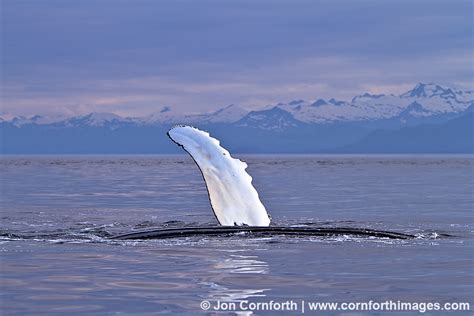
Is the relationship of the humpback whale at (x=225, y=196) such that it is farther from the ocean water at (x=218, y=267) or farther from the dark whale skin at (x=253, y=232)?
the ocean water at (x=218, y=267)

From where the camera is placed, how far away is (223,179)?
1578 centimetres

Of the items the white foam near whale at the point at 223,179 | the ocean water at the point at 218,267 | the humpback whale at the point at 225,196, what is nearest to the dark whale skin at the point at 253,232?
the humpback whale at the point at 225,196

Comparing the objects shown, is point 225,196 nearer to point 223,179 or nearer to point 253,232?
point 223,179

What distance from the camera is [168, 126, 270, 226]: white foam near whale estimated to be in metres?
15.8

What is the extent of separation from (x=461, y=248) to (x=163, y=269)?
5129mm

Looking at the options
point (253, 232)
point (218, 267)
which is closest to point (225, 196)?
point (253, 232)

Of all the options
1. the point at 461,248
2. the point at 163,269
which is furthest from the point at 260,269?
the point at 461,248

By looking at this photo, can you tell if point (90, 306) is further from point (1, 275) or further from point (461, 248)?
point (461, 248)

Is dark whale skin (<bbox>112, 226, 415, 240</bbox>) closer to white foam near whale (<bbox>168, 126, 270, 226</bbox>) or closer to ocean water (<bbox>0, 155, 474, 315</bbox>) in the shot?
ocean water (<bbox>0, 155, 474, 315</bbox>)

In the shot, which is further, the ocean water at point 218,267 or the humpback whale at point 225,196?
the humpback whale at point 225,196

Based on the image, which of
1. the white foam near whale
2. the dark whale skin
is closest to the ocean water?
the dark whale skin

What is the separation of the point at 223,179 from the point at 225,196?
275mm

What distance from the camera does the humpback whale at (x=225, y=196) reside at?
51.8ft

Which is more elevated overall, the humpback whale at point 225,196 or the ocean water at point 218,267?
the humpback whale at point 225,196
